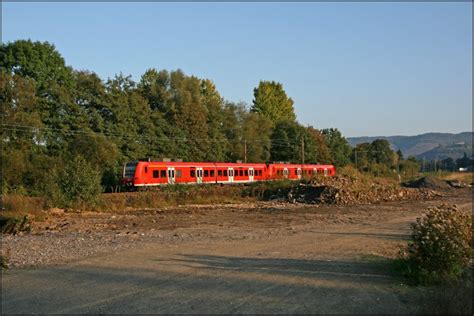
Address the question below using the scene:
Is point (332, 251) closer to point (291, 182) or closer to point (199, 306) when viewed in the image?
point (199, 306)

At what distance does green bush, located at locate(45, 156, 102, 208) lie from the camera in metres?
28.8

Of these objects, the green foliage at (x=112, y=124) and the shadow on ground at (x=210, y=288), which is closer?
the shadow on ground at (x=210, y=288)

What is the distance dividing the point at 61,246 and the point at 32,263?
319 cm

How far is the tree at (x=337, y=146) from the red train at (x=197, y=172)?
36.5 metres

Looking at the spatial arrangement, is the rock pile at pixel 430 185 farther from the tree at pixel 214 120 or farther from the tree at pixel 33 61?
the tree at pixel 33 61

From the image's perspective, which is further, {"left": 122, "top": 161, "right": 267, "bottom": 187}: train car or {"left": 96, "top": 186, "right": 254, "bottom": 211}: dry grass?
{"left": 122, "top": 161, "right": 267, "bottom": 187}: train car

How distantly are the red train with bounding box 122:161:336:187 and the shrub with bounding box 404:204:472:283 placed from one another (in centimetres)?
3349

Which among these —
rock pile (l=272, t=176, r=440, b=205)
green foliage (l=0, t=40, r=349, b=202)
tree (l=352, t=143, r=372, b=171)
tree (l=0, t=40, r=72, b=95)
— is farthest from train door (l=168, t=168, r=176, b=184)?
tree (l=352, t=143, r=372, b=171)

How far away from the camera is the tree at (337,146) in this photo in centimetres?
9606

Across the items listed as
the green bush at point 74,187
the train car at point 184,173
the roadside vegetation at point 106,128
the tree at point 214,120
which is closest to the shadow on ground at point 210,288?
the roadside vegetation at point 106,128

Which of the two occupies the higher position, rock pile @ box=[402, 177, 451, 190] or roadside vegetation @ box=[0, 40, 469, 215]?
roadside vegetation @ box=[0, 40, 469, 215]

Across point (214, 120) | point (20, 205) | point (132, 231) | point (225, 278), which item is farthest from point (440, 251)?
point (214, 120)

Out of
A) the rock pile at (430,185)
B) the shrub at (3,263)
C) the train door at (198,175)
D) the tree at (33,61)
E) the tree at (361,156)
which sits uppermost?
the tree at (33,61)

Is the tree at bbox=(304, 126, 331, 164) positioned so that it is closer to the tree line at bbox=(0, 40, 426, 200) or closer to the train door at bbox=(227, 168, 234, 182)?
the tree line at bbox=(0, 40, 426, 200)
